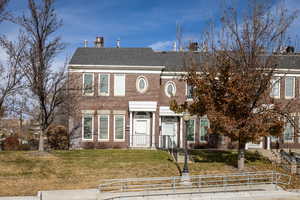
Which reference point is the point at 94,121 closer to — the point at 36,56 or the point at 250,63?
the point at 36,56

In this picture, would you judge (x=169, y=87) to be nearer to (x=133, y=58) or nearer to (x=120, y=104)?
(x=133, y=58)

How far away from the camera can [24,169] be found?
51.1 feet

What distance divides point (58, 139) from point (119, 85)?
23.2 ft

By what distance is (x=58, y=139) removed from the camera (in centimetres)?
2528

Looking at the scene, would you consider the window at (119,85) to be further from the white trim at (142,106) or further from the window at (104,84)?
the white trim at (142,106)

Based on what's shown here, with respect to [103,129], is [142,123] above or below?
above

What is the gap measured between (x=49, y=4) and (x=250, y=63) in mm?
11619

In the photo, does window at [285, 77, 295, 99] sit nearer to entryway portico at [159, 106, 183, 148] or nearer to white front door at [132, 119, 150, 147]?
entryway portico at [159, 106, 183, 148]

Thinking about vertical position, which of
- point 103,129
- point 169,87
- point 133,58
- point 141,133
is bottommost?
point 141,133

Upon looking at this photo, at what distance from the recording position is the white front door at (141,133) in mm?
23031

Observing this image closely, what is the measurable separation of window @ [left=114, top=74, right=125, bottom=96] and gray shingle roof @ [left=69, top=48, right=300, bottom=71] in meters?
1.06

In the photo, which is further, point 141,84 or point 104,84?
point 141,84

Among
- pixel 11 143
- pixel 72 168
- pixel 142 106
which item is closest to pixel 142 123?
pixel 142 106

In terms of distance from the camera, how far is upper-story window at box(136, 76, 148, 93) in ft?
75.9
